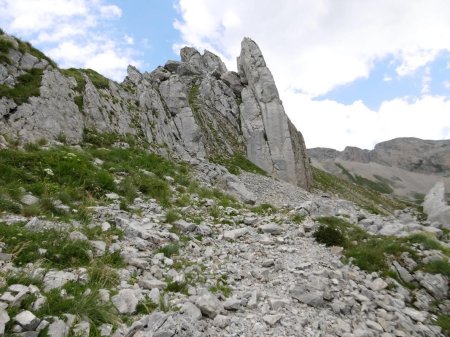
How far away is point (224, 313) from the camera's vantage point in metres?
8.66

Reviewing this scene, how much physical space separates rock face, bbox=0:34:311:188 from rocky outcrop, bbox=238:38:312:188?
0.50ft

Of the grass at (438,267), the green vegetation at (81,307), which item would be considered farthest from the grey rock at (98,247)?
the grass at (438,267)

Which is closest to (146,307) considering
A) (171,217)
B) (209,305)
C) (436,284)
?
(209,305)

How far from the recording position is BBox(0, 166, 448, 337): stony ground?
7.35m

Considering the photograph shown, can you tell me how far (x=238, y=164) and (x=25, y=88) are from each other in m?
28.8

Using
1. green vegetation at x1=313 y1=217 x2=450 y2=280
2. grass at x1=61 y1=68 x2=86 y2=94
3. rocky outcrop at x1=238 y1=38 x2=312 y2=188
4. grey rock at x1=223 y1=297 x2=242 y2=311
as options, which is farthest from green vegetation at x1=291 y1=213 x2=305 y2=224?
rocky outcrop at x1=238 y1=38 x2=312 y2=188

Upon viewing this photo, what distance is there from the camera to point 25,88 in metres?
25.4

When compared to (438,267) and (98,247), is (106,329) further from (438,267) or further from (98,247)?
(438,267)

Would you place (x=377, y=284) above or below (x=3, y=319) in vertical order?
below

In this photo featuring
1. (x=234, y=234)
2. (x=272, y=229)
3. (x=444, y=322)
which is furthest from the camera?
(x=272, y=229)

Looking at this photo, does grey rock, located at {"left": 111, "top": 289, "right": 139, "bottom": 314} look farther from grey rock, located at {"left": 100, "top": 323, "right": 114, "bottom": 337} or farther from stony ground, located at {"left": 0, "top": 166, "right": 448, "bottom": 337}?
grey rock, located at {"left": 100, "top": 323, "right": 114, "bottom": 337}

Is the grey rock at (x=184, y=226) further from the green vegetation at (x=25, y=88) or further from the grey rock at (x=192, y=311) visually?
the green vegetation at (x=25, y=88)

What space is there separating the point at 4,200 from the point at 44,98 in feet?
55.1

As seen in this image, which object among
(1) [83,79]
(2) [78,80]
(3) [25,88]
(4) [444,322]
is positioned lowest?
(4) [444,322]
